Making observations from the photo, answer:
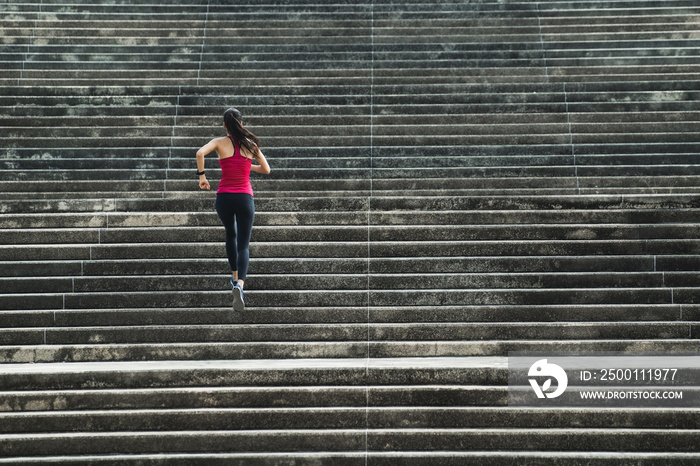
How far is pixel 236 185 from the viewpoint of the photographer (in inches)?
209

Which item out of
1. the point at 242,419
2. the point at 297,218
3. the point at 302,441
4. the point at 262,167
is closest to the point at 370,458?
the point at 302,441

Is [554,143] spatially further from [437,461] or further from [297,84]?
[437,461]

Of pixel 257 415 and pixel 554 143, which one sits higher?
pixel 554 143

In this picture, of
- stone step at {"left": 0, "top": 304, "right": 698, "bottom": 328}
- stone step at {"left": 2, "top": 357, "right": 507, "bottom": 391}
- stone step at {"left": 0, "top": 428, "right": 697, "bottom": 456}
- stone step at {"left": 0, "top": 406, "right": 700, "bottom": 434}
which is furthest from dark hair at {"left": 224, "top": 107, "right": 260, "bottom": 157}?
stone step at {"left": 0, "top": 428, "right": 697, "bottom": 456}

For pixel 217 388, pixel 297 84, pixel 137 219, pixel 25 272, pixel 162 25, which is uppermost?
pixel 162 25

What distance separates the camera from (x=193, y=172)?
25.3ft

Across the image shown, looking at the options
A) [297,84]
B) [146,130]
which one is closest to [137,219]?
[146,130]

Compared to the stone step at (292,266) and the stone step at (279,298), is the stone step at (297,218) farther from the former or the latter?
the stone step at (279,298)

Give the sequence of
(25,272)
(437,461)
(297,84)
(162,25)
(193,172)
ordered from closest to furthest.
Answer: (437,461), (25,272), (193,172), (297,84), (162,25)

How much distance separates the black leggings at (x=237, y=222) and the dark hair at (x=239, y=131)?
0.36 m

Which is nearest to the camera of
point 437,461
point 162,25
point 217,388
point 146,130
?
point 437,461

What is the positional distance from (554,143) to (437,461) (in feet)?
15.2

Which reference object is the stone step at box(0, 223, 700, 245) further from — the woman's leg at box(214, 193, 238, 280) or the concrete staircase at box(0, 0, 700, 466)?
the woman's leg at box(214, 193, 238, 280)

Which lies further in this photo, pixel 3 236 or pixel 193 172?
pixel 193 172
